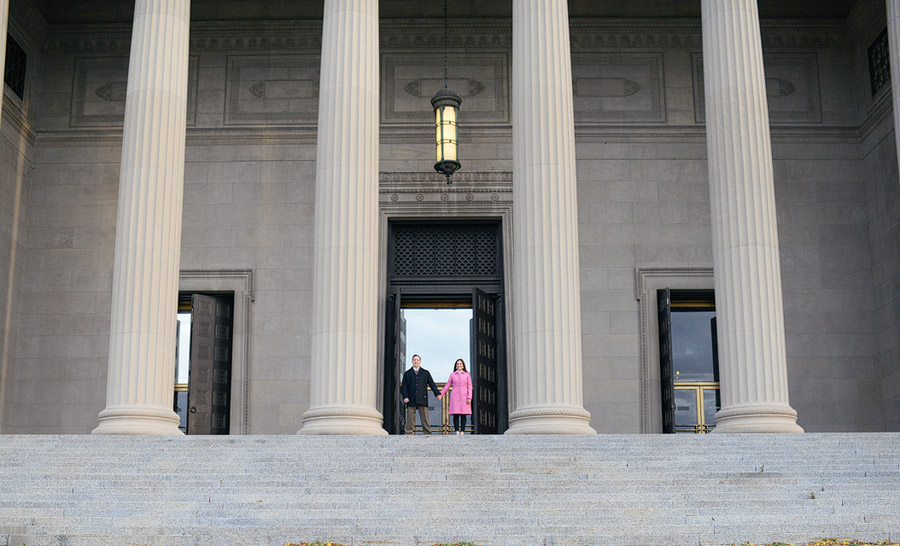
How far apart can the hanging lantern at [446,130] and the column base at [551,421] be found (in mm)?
6386

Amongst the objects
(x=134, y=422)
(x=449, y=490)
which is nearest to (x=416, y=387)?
(x=134, y=422)

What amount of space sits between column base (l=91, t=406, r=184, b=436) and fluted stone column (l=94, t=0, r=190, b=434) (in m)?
0.02

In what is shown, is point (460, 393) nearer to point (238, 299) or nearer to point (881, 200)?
point (238, 299)

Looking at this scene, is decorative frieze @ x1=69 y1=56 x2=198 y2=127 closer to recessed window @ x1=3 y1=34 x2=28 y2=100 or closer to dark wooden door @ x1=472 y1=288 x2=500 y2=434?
recessed window @ x1=3 y1=34 x2=28 y2=100

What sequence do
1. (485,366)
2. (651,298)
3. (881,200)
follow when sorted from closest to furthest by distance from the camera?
(485,366) < (881,200) < (651,298)

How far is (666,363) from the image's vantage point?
30234 mm

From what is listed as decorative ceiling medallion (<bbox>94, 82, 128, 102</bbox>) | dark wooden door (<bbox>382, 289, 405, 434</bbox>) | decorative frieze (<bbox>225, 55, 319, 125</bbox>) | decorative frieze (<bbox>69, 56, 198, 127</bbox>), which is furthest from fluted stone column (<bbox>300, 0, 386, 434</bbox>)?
decorative ceiling medallion (<bbox>94, 82, 128, 102</bbox>)

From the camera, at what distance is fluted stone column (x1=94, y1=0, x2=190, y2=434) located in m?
22.8

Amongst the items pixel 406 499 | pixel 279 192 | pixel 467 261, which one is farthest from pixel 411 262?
pixel 406 499

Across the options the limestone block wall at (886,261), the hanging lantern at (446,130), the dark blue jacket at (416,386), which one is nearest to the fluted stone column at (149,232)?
the hanging lantern at (446,130)

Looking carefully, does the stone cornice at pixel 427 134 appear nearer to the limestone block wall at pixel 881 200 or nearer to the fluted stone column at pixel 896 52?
the limestone block wall at pixel 881 200

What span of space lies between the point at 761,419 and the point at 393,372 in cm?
1074

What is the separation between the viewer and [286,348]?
102 feet

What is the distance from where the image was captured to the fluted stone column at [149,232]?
22781 millimetres
